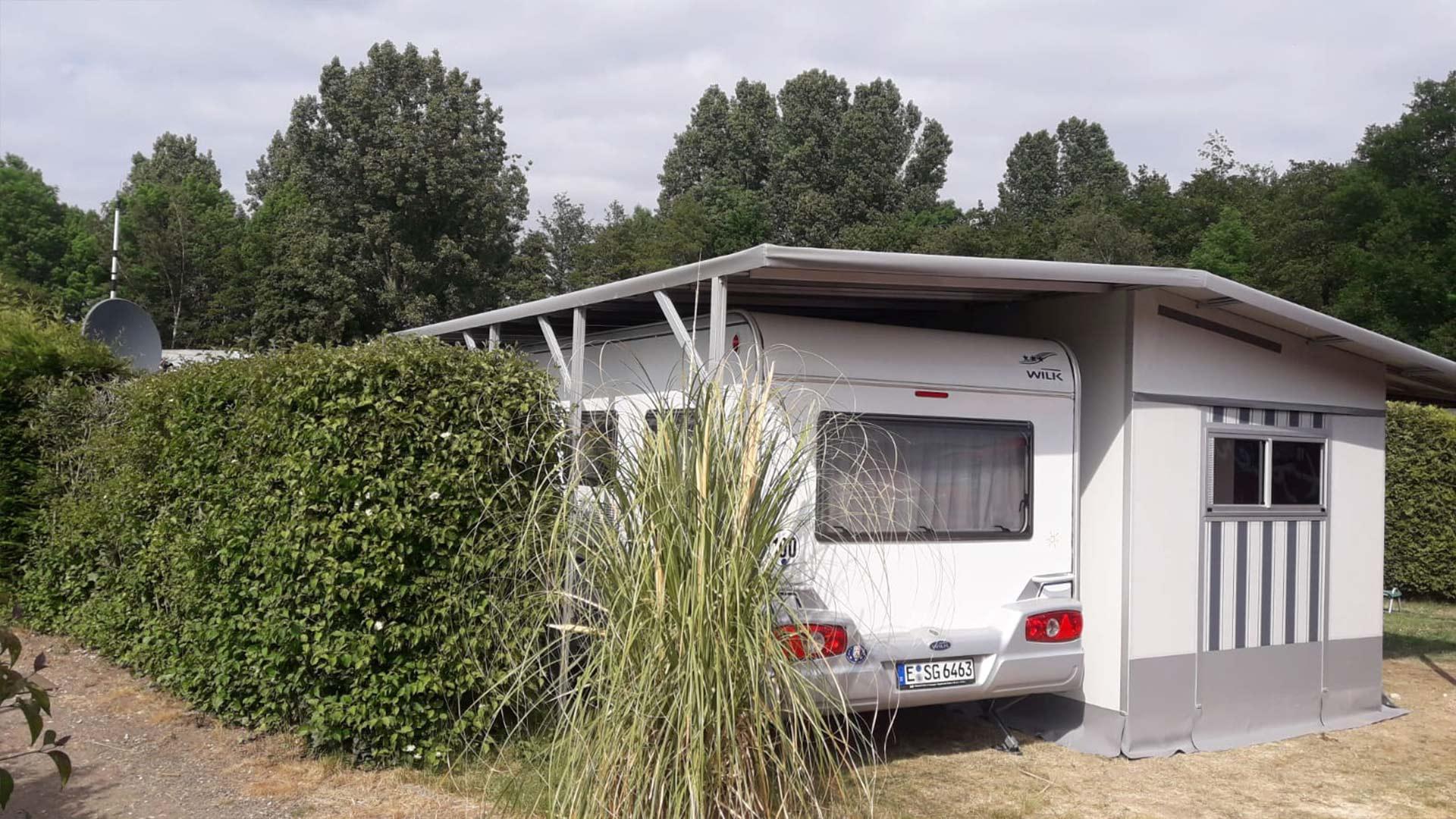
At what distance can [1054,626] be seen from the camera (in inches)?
250

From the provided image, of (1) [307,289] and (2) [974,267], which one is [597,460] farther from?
(1) [307,289]

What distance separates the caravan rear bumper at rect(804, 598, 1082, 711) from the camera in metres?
5.64

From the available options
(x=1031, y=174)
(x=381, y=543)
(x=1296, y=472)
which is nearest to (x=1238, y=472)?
(x=1296, y=472)

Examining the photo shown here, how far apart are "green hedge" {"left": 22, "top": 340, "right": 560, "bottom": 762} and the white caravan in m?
0.64

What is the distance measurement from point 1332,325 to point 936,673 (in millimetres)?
3396

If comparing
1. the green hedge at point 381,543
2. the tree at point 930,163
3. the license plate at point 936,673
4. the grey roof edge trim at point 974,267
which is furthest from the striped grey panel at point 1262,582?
the tree at point 930,163

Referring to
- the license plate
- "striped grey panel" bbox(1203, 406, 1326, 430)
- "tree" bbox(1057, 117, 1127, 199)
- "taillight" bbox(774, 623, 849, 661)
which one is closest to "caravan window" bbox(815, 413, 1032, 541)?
"taillight" bbox(774, 623, 849, 661)

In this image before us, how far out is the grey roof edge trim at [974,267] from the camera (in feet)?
16.9

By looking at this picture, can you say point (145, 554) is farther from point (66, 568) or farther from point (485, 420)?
point (485, 420)

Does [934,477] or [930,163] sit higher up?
[930,163]

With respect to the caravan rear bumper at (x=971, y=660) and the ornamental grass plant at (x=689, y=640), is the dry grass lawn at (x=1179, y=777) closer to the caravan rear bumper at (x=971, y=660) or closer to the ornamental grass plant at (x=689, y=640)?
the caravan rear bumper at (x=971, y=660)

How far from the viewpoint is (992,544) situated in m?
6.38

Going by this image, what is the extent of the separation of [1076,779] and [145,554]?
18.2 ft

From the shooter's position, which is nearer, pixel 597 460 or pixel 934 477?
pixel 597 460
